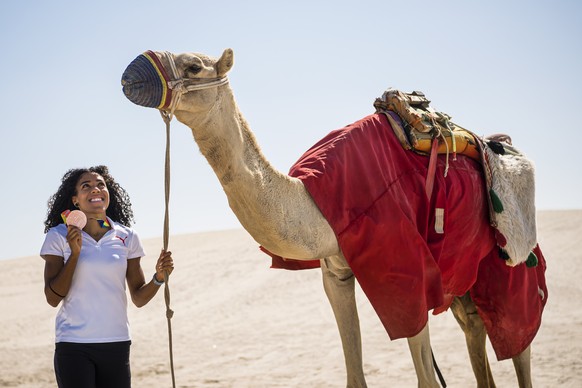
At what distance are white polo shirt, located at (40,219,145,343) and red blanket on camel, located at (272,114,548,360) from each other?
1.16m

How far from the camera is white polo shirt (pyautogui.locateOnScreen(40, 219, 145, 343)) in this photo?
404 cm

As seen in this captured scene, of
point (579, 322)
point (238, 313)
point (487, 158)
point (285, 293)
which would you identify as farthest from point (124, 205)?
point (285, 293)

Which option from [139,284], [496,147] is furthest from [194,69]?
[496,147]

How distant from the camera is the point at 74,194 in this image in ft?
14.8

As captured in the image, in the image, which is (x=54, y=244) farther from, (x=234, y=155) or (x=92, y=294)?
(x=234, y=155)

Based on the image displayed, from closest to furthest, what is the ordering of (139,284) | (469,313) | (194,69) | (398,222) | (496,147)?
1. (194,69)
2. (398,222)
3. (139,284)
4. (496,147)
5. (469,313)

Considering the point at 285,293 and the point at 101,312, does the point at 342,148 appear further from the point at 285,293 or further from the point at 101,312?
the point at 285,293

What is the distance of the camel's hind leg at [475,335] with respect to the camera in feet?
20.6

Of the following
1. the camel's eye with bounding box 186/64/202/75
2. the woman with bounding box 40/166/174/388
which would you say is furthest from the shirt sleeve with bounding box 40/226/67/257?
the camel's eye with bounding box 186/64/202/75

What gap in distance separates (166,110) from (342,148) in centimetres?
122

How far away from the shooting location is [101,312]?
4.11 m

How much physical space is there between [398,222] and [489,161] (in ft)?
5.12

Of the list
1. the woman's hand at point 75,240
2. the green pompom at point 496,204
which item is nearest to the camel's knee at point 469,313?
the green pompom at point 496,204

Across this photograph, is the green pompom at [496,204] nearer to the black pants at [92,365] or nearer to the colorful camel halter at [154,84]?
the colorful camel halter at [154,84]
